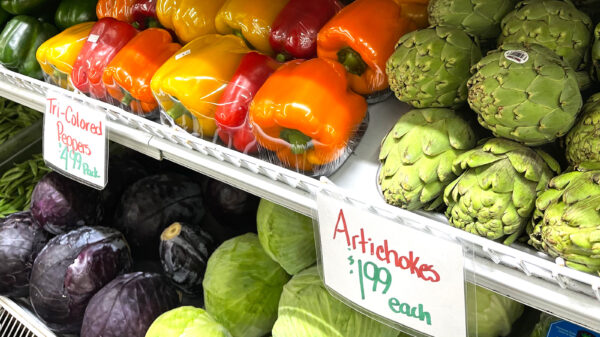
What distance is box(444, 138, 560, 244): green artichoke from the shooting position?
2.33 feet

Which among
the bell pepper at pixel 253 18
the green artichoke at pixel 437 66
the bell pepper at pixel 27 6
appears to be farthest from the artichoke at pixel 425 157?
the bell pepper at pixel 27 6

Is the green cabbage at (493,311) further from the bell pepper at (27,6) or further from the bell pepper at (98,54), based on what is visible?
the bell pepper at (27,6)

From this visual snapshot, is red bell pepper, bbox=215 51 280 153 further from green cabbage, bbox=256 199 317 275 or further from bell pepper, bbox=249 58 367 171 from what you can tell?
green cabbage, bbox=256 199 317 275

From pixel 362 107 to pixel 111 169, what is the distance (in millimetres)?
1102

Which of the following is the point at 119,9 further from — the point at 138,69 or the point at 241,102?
the point at 241,102

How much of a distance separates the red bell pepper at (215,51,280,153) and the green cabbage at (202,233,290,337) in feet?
1.29

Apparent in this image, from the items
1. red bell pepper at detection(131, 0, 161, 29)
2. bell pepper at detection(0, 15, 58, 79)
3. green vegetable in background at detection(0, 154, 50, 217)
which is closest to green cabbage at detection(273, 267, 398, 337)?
red bell pepper at detection(131, 0, 161, 29)

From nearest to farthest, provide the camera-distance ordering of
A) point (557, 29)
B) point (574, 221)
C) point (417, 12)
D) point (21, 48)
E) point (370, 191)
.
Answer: point (574, 221) → point (557, 29) → point (370, 191) → point (417, 12) → point (21, 48)

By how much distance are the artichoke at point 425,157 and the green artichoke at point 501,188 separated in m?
0.05

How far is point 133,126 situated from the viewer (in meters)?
1.19

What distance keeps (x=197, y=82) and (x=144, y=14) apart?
49 centimetres

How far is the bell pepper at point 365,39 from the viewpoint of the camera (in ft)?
3.27

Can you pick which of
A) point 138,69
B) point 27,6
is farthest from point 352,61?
point 27,6

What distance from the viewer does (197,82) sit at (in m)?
1.12
